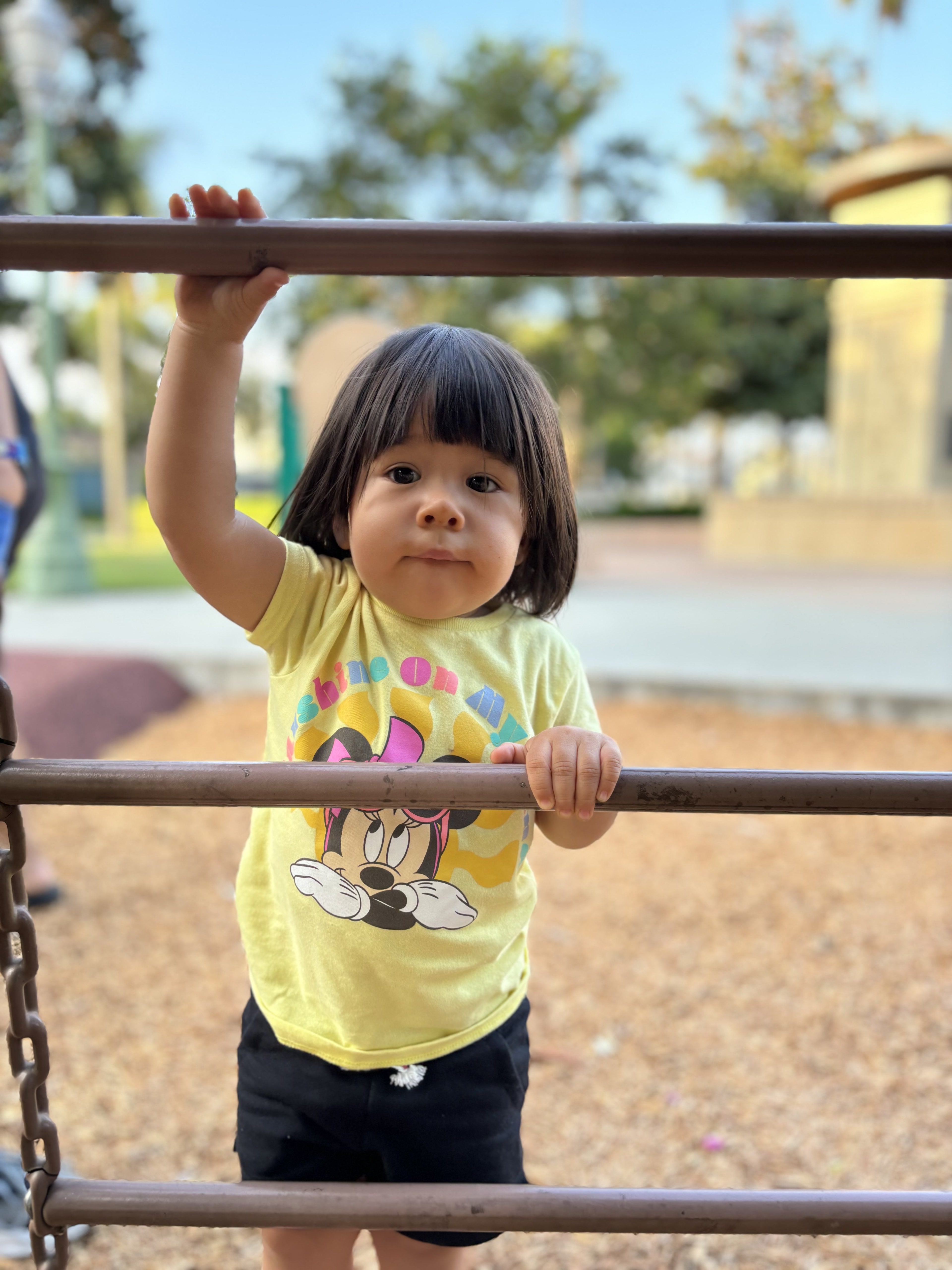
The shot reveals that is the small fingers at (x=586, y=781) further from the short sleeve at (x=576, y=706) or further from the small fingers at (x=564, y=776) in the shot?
the short sleeve at (x=576, y=706)

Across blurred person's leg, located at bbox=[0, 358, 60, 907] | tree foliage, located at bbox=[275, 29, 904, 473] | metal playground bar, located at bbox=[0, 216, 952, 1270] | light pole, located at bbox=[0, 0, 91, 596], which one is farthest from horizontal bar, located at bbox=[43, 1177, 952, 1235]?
tree foliage, located at bbox=[275, 29, 904, 473]

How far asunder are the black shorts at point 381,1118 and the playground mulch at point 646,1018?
0.77m

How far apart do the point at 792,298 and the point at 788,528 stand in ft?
33.6

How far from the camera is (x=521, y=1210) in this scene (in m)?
0.94

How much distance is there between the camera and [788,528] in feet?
44.2

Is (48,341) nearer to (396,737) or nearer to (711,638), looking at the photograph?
(711,638)

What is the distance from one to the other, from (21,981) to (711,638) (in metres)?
6.05

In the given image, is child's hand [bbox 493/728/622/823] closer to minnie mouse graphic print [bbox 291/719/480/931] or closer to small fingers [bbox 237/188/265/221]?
minnie mouse graphic print [bbox 291/719/480/931]

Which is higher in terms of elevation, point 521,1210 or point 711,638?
point 521,1210

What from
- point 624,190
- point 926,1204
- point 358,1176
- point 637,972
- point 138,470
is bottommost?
point 138,470

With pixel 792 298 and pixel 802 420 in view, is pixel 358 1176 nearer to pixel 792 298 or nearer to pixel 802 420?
pixel 792 298

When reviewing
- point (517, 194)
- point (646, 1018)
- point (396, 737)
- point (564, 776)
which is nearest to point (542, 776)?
point (564, 776)

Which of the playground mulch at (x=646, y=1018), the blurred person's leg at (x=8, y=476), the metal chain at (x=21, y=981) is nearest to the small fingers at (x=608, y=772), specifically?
the metal chain at (x=21, y=981)

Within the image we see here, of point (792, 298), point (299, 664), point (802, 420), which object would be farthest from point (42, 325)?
point (802, 420)
